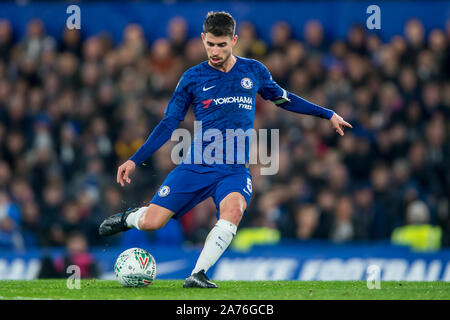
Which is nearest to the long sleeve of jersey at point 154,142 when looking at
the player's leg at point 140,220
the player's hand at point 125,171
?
the player's hand at point 125,171

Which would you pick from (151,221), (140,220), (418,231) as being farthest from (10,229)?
(418,231)

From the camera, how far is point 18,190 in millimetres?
14742

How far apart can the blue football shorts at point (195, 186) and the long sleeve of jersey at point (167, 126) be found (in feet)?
1.17

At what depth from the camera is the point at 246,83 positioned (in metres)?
8.02

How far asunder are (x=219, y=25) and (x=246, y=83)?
672mm

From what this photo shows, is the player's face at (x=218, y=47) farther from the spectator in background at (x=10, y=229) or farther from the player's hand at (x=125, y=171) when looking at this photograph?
the spectator in background at (x=10, y=229)

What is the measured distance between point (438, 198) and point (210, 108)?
6.92m

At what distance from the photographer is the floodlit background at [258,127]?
1253cm

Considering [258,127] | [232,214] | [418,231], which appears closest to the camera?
[232,214]

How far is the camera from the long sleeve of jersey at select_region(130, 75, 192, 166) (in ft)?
25.9

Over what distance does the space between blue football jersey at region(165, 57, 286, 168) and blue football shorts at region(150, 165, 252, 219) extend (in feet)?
0.29

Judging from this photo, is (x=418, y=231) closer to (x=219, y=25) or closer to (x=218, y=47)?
(x=218, y=47)
